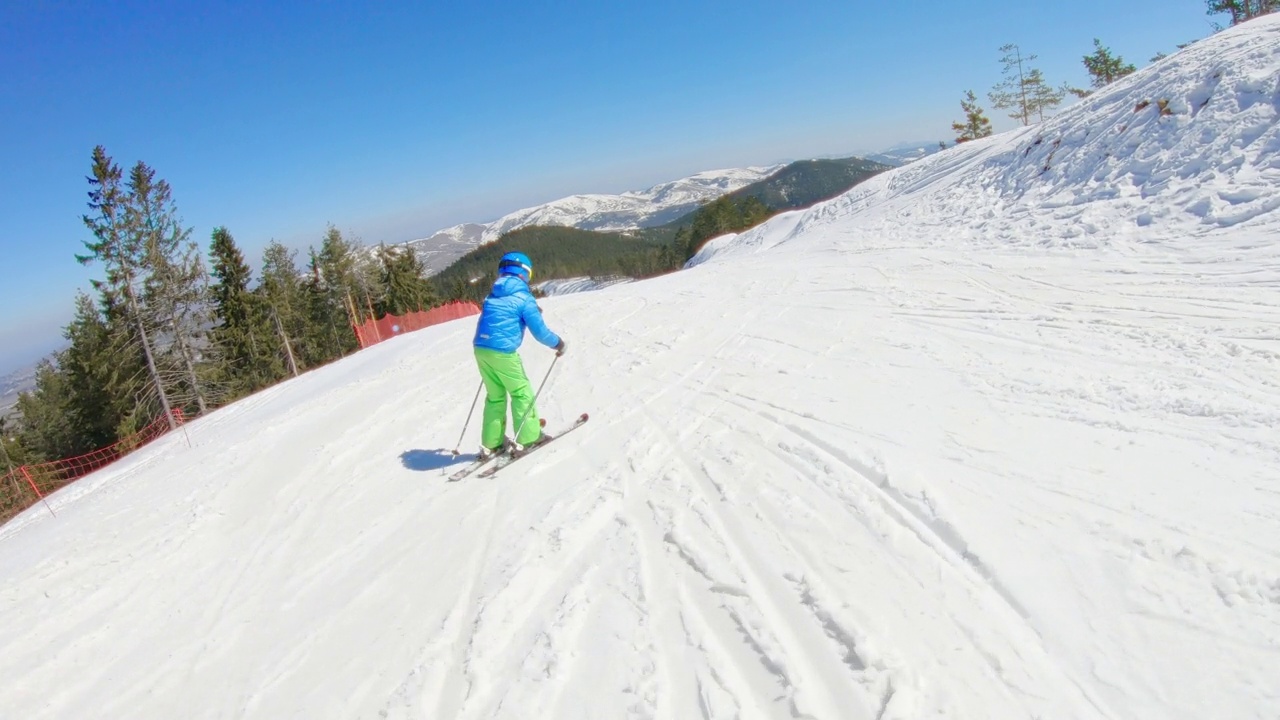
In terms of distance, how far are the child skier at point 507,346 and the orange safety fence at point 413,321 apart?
19.4 meters

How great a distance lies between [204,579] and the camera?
4.86 m

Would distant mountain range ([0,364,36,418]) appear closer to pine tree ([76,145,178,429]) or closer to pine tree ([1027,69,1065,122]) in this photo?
pine tree ([76,145,178,429])

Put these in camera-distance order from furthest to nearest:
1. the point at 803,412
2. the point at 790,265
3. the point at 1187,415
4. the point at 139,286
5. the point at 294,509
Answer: the point at 139,286 → the point at 790,265 → the point at 294,509 → the point at 803,412 → the point at 1187,415

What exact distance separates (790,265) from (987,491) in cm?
1256

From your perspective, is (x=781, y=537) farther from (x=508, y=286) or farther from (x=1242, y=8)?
(x=1242, y=8)

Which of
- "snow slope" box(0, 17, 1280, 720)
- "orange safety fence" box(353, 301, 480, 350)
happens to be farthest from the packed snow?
"snow slope" box(0, 17, 1280, 720)

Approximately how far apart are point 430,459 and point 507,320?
7.08 ft

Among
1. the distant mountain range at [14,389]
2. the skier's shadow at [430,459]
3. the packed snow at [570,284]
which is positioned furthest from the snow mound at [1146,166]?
the packed snow at [570,284]

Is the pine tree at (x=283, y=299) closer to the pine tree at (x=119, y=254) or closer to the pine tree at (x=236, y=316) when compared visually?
the pine tree at (x=236, y=316)

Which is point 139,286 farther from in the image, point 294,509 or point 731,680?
point 731,680

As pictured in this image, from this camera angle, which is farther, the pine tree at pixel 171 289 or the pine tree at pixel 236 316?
the pine tree at pixel 236 316

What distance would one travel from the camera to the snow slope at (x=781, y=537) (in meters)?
2.44

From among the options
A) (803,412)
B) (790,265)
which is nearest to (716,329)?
(803,412)

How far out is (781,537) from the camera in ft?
11.4
